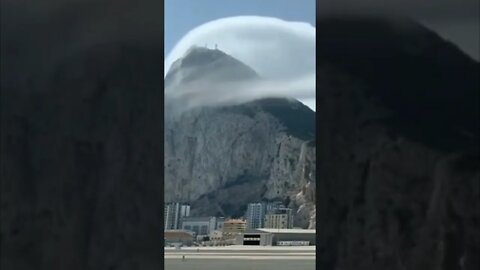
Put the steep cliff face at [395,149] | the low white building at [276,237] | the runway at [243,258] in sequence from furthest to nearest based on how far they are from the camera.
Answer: the low white building at [276,237]
the runway at [243,258]
the steep cliff face at [395,149]

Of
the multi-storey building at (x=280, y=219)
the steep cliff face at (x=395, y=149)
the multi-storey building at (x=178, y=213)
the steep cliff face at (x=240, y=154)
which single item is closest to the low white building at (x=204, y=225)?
the steep cliff face at (x=240, y=154)

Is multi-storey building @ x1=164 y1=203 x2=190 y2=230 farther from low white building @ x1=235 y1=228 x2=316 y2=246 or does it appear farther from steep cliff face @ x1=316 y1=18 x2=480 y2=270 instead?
steep cliff face @ x1=316 y1=18 x2=480 y2=270

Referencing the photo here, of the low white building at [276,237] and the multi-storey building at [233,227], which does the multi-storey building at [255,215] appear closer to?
the low white building at [276,237]

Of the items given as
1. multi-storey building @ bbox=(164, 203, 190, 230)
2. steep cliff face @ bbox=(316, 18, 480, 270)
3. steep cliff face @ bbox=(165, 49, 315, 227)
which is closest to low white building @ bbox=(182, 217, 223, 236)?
steep cliff face @ bbox=(165, 49, 315, 227)

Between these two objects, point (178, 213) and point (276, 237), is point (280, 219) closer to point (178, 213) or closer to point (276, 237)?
point (276, 237)

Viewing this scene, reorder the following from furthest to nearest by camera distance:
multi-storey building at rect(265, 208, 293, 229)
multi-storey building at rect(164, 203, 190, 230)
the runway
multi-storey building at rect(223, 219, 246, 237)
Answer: multi-storey building at rect(223, 219, 246, 237) < multi-storey building at rect(265, 208, 293, 229) < the runway < multi-storey building at rect(164, 203, 190, 230)

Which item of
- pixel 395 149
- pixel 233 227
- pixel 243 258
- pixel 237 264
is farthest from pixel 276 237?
pixel 395 149

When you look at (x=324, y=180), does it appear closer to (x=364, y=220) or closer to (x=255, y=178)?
(x=364, y=220)
